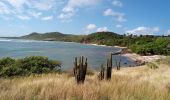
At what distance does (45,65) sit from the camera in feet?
85.3

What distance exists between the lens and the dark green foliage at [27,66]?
21047mm

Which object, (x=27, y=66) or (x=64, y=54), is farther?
(x=64, y=54)

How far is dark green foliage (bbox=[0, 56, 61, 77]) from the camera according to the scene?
21047 millimetres

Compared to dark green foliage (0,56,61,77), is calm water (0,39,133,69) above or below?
below

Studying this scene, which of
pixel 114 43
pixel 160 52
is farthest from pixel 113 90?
pixel 114 43

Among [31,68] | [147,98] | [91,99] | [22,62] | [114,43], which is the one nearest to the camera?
[91,99]

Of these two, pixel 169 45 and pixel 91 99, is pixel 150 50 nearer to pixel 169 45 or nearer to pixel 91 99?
pixel 169 45

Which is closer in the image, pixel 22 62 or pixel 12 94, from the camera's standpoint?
pixel 12 94

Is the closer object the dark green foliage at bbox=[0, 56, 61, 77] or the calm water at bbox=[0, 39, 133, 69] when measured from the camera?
the dark green foliage at bbox=[0, 56, 61, 77]

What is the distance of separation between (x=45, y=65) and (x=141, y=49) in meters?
71.8

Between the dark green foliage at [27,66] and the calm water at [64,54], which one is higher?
the dark green foliage at [27,66]

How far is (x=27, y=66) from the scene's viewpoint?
80.7ft

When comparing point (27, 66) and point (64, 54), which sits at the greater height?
point (27, 66)

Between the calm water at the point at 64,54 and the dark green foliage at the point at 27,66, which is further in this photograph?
the calm water at the point at 64,54
